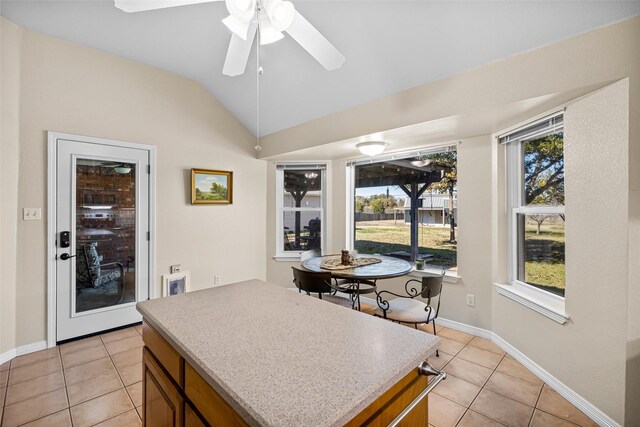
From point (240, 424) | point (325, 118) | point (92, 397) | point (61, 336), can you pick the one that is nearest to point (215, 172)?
point (325, 118)

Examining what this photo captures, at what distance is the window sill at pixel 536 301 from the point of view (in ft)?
7.00

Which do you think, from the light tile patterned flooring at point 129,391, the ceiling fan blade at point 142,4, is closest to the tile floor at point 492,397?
the light tile patterned flooring at point 129,391

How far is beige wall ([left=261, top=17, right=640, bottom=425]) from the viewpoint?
64.8 inches

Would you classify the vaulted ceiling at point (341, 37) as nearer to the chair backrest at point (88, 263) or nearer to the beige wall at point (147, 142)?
the beige wall at point (147, 142)

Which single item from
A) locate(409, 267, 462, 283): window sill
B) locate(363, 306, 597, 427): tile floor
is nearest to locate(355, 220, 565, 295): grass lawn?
locate(409, 267, 462, 283): window sill

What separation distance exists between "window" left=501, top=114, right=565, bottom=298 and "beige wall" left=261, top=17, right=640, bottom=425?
13 cm

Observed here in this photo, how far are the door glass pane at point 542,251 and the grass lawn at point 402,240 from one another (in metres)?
0.73

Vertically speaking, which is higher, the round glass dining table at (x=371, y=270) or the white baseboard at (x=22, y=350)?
the round glass dining table at (x=371, y=270)

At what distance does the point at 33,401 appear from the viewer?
2.03 m

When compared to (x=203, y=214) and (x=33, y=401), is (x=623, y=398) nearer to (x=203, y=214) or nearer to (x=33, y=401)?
(x=33, y=401)

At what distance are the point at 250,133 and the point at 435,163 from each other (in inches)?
101

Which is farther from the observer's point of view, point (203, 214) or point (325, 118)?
point (203, 214)

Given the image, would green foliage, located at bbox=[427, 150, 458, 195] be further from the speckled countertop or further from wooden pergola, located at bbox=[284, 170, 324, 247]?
the speckled countertop

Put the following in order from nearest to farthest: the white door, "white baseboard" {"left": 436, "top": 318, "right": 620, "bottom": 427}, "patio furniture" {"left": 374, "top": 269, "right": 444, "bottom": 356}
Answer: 1. "white baseboard" {"left": 436, "top": 318, "right": 620, "bottom": 427}
2. "patio furniture" {"left": 374, "top": 269, "right": 444, "bottom": 356}
3. the white door
